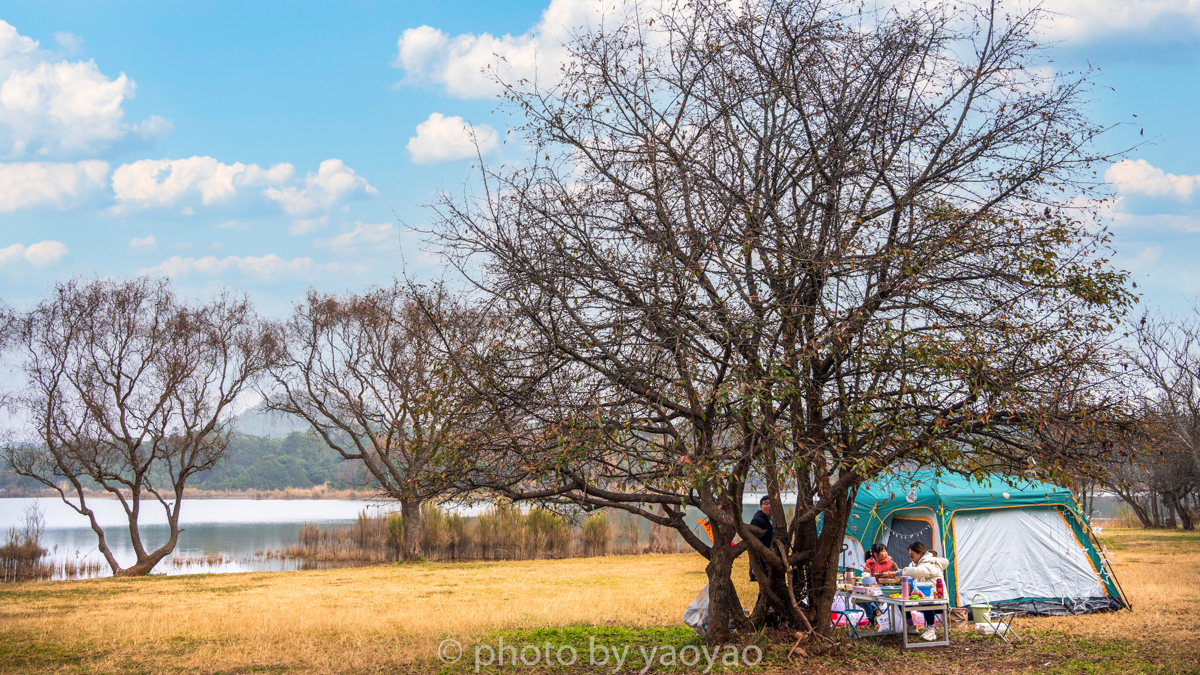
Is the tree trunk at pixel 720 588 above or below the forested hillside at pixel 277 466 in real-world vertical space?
below

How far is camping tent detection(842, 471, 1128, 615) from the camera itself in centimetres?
1170

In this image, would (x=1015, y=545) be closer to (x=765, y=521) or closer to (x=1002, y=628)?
(x=1002, y=628)

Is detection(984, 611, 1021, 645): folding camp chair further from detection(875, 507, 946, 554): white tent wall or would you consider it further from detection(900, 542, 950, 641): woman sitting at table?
detection(875, 507, 946, 554): white tent wall

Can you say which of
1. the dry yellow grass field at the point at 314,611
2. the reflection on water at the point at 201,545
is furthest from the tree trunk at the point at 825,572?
the reflection on water at the point at 201,545

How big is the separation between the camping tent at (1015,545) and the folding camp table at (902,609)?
288 centimetres

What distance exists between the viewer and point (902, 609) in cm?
841

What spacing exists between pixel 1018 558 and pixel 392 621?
363 inches

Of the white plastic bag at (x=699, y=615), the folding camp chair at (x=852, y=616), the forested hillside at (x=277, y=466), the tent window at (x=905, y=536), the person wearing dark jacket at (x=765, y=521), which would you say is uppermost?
the forested hillside at (x=277, y=466)

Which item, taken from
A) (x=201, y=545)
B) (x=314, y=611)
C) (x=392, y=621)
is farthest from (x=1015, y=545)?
(x=201, y=545)

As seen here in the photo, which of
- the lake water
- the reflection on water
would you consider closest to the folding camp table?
the lake water

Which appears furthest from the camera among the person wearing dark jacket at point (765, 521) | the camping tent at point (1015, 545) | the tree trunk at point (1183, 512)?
the tree trunk at point (1183, 512)

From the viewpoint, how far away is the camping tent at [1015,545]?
38.4 ft

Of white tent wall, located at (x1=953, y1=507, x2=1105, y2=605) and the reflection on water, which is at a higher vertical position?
white tent wall, located at (x1=953, y1=507, x2=1105, y2=605)

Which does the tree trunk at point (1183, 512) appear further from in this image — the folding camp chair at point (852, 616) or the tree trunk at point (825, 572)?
the tree trunk at point (825, 572)
